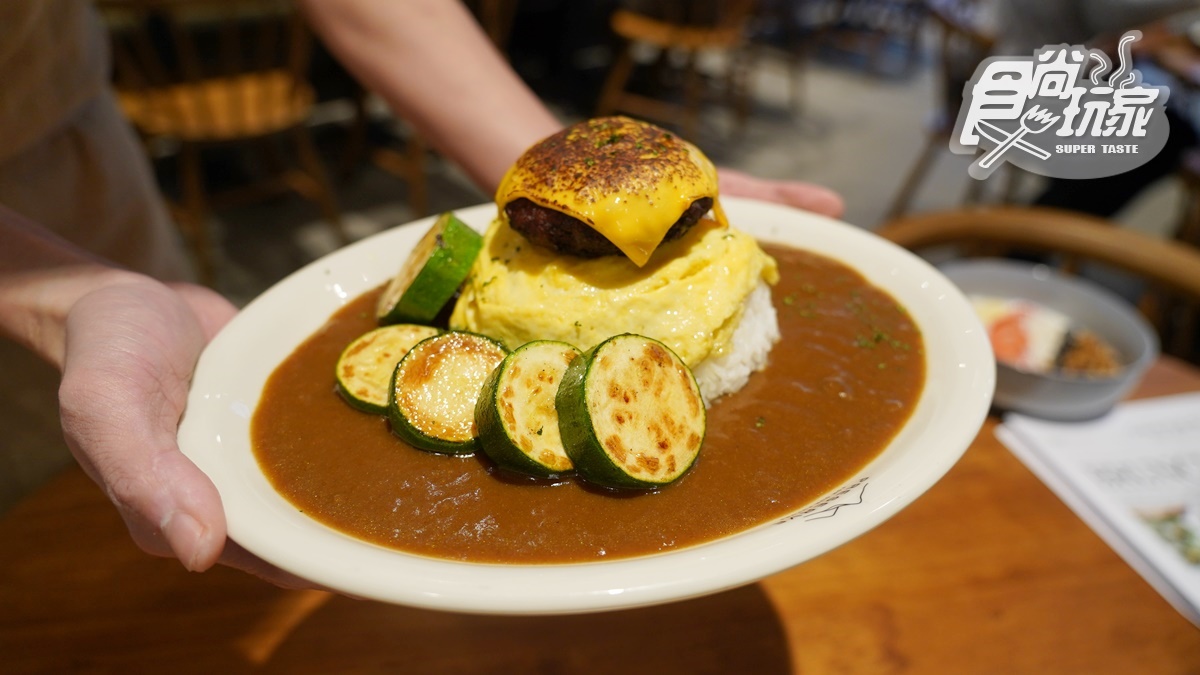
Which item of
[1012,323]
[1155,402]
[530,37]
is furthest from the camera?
[530,37]

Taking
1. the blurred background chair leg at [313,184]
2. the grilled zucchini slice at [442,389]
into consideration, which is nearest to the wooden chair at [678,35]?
the blurred background chair leg at [313,184]

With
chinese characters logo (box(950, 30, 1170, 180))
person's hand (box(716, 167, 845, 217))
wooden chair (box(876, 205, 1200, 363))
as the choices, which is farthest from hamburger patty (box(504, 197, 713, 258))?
wooden chair (box(876, 205, 1200, 363))

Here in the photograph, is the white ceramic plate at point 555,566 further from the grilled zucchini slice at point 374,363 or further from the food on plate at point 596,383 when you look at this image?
the grilled zucchini slice at point 374,363

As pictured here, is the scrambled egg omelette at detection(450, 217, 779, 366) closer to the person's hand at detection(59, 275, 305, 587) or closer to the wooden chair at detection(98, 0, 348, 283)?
the person's hand at detection(59, 275, 305, 587)

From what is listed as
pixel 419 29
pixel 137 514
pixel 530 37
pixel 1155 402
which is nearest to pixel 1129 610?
pixel 1155 402

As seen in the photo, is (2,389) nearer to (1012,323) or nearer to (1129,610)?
(1129,610)

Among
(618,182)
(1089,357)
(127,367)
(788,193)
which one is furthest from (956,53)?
(127,367)
